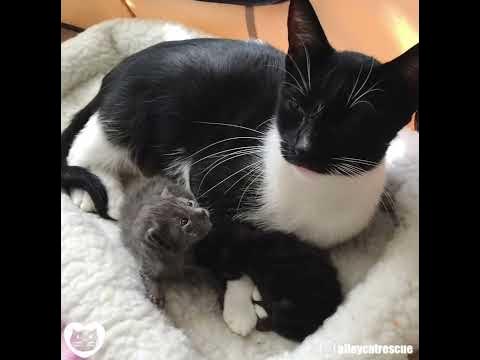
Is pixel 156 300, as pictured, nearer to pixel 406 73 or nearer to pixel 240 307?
pixel 240 307

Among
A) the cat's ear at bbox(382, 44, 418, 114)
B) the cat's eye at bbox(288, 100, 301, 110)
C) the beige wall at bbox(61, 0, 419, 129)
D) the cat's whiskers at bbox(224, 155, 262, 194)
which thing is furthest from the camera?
the beige wall at bbox(61, 0, 419, 129)

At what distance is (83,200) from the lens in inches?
58.7

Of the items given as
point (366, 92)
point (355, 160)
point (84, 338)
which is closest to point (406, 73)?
point (366, 92)

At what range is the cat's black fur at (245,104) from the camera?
3.31 feet

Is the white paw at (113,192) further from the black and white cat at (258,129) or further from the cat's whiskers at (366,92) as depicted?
the cat's whiskers at (366,92)

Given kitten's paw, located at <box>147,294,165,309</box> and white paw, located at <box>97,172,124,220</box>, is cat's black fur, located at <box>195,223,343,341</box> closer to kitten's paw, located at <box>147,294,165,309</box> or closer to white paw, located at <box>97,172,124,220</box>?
kitten's paw, located at <box>147,294,165,309</box>

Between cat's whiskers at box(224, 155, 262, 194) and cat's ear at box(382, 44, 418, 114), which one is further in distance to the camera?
cat's whiskers at box(224, 155, 262, 194)

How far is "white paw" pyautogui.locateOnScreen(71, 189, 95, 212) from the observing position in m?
1.48

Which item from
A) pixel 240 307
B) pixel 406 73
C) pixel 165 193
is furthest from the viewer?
pixel 165 193

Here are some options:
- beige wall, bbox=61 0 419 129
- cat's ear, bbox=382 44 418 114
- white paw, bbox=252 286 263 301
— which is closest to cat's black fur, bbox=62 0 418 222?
cat's ear, bbox=382 44 418 114

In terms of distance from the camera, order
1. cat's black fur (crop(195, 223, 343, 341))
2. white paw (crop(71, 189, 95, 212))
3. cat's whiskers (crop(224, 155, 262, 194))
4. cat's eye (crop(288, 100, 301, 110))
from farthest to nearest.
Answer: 1. white paw (crop(71, 189, 95, 212))
2. cat's whiskers (crop(224, 155, 262, 194))
3. cat's black fur (crop(195, 223, 343, 341))
4. cat's eye (crop(288, 100, 301, 110))

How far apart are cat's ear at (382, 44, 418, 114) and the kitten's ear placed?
15cm

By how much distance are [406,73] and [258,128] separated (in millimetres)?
445

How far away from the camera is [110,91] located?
5.01 ft
